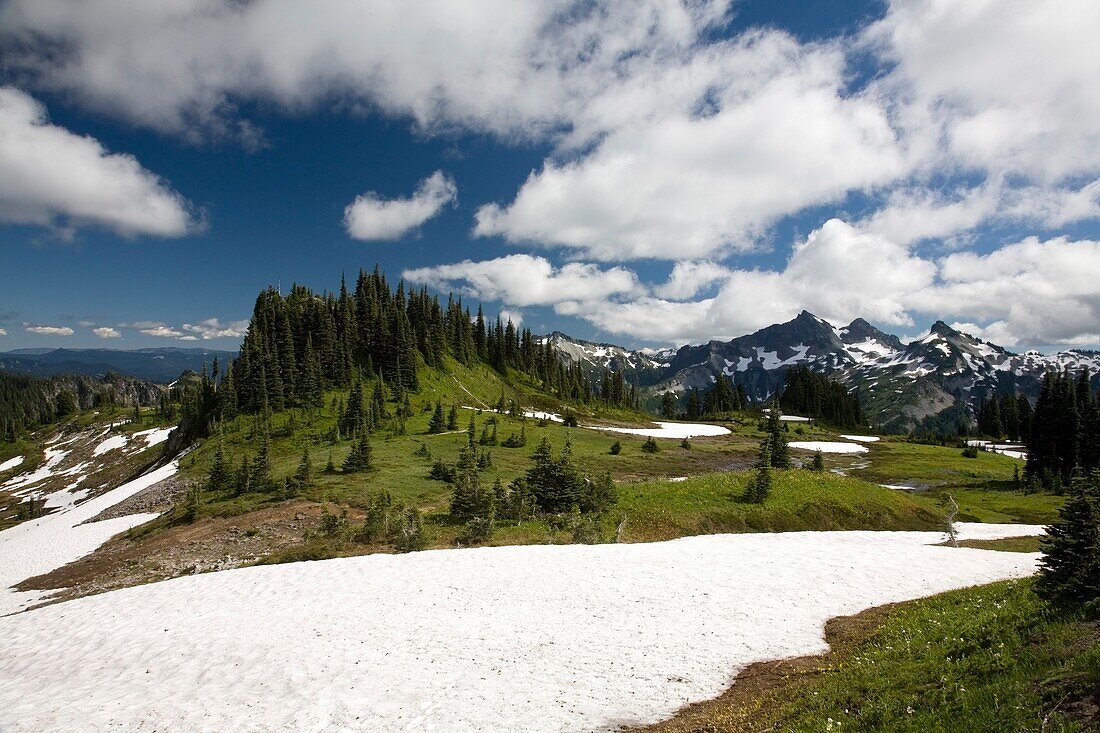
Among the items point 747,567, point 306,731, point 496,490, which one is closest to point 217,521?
point 496,490

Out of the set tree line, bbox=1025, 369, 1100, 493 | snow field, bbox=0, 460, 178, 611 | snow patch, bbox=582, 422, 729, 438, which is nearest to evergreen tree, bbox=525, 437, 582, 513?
snow field, bbox=0, 460, 178, 611

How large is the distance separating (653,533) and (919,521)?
69.5 feet

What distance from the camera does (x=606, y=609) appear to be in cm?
1717

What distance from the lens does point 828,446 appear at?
4107 inches

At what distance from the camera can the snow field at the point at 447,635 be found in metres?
12.1

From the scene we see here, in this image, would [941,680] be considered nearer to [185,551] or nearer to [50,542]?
[185,551]

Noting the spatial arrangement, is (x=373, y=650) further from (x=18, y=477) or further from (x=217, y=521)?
(x=18, y=477)

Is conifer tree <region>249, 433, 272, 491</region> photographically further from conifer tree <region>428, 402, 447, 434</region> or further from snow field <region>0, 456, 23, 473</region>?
snow field <region>0, 456, 23, 473</region>

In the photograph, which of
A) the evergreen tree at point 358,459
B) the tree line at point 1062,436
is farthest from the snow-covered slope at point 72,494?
the tree line at point 1062,436

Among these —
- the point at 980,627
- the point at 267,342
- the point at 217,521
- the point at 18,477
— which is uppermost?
the point at 267,342

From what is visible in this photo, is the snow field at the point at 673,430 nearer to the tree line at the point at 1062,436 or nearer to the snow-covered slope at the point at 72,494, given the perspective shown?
the tree line at the point at 1062,436

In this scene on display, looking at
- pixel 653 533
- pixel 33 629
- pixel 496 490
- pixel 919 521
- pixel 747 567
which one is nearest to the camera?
pixel 33 629

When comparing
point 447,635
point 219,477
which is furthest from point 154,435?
point 447,635

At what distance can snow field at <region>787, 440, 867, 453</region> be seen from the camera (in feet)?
326
